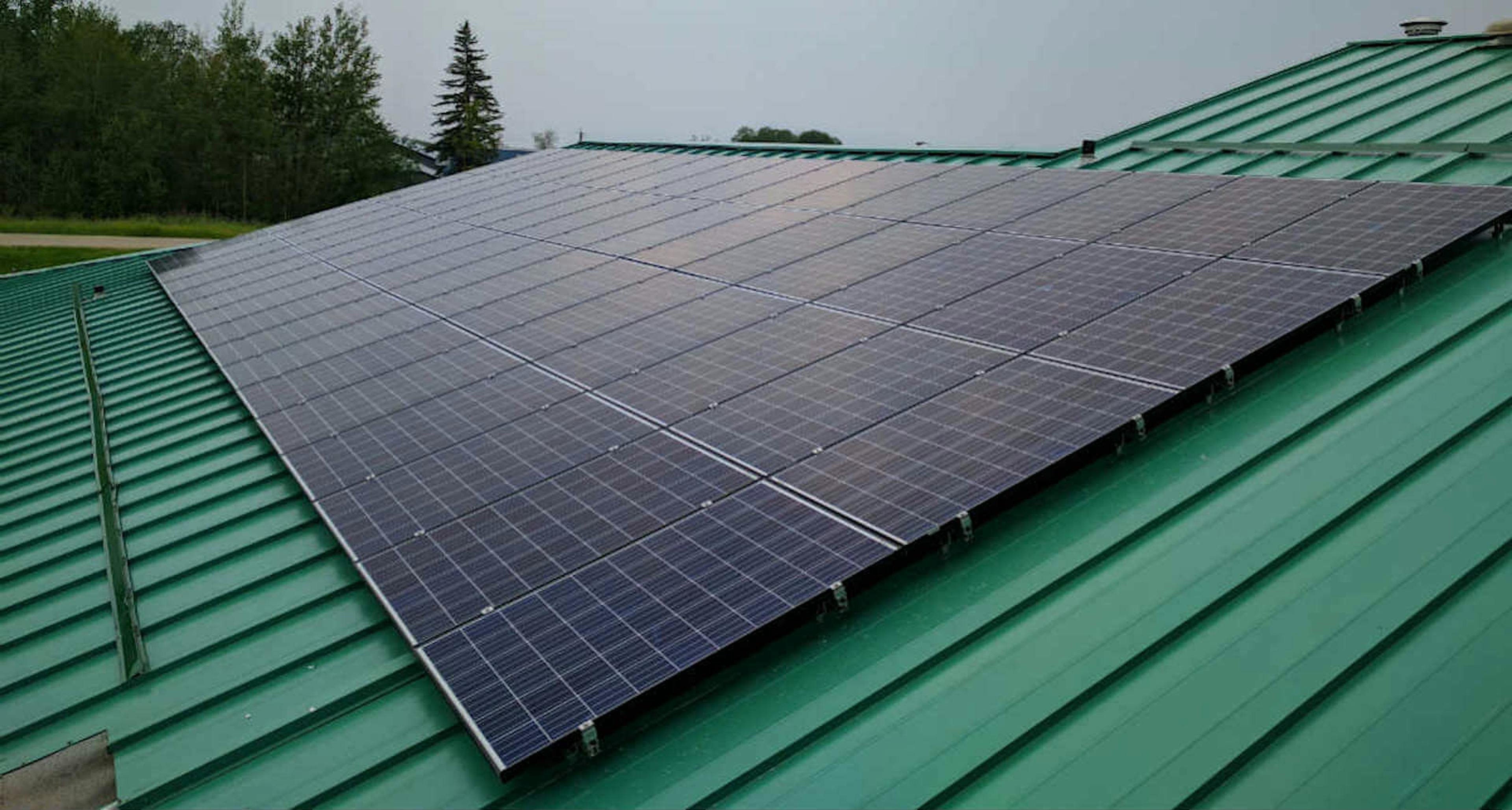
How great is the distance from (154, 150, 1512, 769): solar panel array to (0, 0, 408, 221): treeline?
60.3m

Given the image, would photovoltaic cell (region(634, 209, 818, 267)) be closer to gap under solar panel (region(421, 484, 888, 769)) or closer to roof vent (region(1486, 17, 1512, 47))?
gap under solar panel (region(421, 484, 888, 769))

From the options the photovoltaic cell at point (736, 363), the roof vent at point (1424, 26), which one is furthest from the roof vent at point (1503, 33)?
the photovoltaic cell at point (736, 363)

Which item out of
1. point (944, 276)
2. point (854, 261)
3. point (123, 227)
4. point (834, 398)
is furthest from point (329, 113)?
point (834, 398)

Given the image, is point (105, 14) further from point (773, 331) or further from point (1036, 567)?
point (1036, 567)

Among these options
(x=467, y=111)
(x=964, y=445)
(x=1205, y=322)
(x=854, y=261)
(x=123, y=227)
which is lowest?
(x=123, y=227)

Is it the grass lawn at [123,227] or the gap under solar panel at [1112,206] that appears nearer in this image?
the gap under solar panel at [1112,206]

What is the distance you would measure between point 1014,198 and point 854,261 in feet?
9.64

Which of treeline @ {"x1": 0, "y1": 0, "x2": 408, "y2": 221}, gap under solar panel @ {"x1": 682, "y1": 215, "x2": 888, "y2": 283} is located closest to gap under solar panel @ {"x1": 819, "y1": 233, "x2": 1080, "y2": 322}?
gap under solar panel @ {"x1": 682, "y1": 215, "x2": 888, "y2": 283}

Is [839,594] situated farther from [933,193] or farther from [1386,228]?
[933,193]

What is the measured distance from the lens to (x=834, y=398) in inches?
314

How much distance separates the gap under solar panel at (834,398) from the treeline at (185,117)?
69.5 m

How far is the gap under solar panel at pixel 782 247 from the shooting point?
12133 mm

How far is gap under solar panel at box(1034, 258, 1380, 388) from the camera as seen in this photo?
7605 mm

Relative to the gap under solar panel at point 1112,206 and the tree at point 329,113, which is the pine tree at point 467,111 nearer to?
the tree at point 329,113
